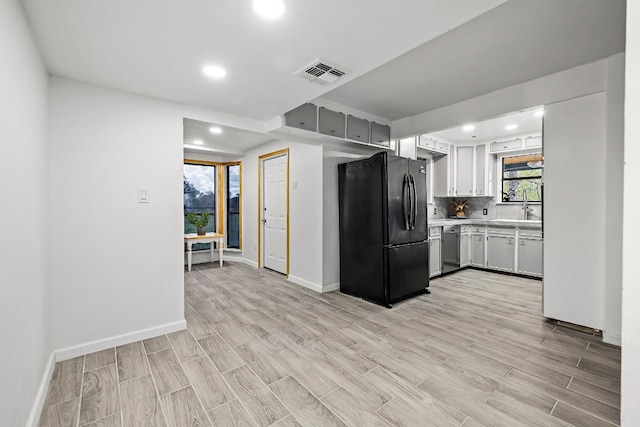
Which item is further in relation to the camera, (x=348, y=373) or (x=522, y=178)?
(x=522, y=178)

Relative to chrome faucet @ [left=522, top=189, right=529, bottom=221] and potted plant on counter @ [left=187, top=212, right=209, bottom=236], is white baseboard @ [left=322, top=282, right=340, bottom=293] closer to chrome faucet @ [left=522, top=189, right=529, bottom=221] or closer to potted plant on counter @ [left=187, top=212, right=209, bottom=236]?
potted plant on counter @ [left=187, top=212, right=209, bottom=236]

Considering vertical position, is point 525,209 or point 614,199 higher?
point 614,199

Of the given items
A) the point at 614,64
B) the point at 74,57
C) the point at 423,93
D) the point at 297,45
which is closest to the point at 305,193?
the point at 423,93

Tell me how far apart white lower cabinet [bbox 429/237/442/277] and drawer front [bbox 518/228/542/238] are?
1.46 meters

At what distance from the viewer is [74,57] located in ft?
6.54

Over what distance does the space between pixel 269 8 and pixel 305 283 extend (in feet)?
11.6

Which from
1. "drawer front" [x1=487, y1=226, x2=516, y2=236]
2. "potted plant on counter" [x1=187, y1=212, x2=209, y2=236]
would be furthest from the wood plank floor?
"potted plant on counter" [x1=187, y1=212, x2=209, y2=236]

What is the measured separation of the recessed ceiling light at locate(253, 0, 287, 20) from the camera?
Answer: 146 centimetres

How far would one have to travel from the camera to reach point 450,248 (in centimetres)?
503

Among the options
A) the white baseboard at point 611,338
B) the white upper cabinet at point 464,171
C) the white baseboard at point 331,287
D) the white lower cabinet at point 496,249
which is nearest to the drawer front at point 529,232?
the white lower cabinet at point 496,249

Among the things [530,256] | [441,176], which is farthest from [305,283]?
[530,256]

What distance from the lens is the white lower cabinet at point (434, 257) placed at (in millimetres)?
4684

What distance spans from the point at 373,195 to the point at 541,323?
223 cm

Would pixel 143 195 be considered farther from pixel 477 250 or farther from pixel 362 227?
pixel 477 250
